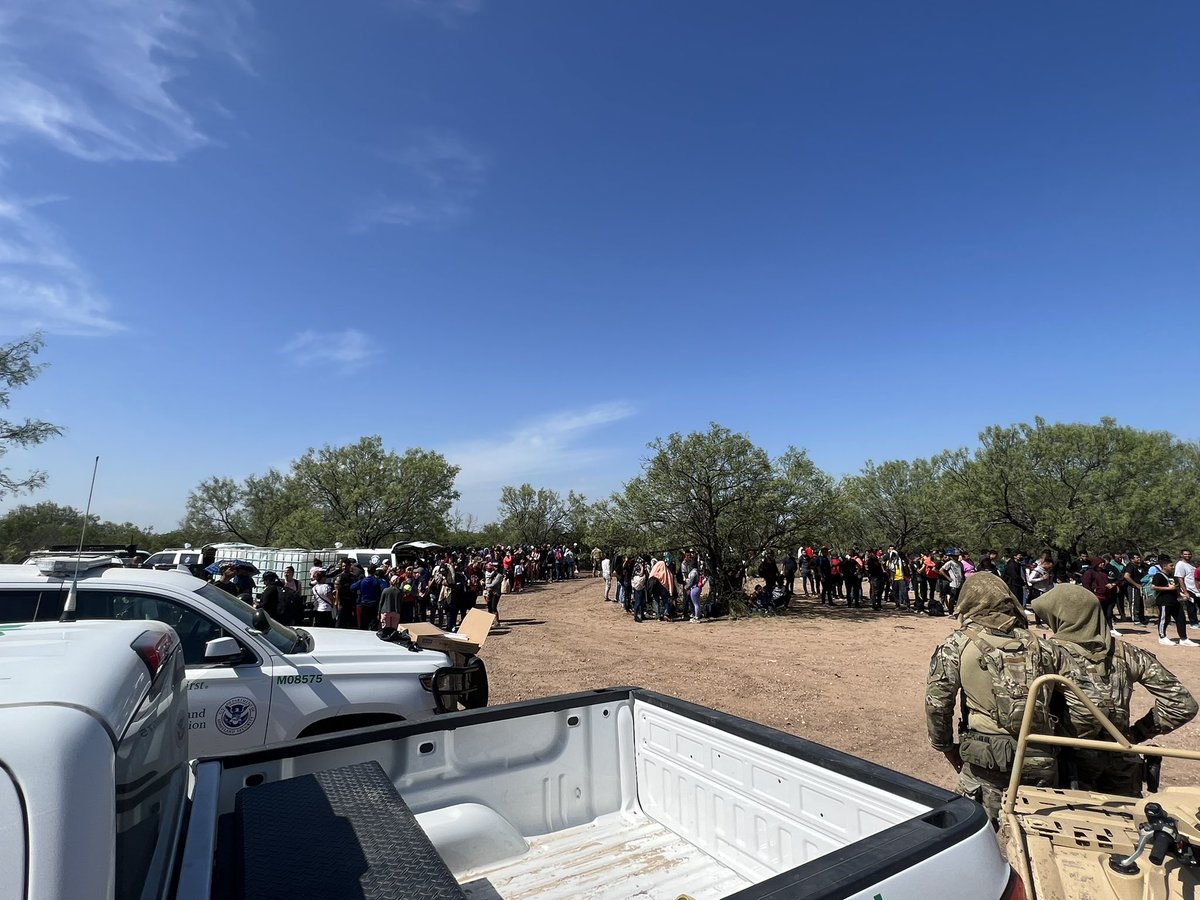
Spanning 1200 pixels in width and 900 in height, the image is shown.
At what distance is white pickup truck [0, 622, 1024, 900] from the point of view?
1021mm

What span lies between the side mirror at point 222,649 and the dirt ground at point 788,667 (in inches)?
201

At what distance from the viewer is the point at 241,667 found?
3.96m

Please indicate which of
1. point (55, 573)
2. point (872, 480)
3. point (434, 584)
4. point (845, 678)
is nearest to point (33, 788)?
point (55, 573)

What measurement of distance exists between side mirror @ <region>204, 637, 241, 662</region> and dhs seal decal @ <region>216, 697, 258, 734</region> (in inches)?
11.6

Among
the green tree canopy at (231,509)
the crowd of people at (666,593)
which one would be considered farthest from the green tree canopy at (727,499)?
the green tree canopy at (231,509)

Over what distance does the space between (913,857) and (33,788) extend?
182 cm

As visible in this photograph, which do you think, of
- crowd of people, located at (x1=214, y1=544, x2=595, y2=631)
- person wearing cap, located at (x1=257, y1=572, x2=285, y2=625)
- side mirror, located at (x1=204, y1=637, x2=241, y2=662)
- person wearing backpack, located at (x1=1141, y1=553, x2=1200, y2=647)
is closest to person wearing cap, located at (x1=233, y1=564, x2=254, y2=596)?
crowd of people, located at (x1=214, y1=544, x2=595, y2=631)

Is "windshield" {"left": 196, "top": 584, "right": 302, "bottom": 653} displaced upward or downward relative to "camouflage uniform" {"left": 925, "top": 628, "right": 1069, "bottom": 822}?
upward

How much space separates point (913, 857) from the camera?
5.21 ft

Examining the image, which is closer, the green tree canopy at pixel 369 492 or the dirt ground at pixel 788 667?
the dirt ground at pixel 788 667

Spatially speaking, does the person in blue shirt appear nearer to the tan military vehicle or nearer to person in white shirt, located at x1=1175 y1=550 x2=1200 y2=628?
the tan military vehicle

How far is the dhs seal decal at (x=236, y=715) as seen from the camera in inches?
150

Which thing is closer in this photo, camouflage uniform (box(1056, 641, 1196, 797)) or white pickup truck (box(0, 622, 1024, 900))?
white pickup truck (box(0, 622, 1024, 900))

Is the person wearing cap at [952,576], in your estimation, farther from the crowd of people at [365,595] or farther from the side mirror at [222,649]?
the side mirror at [222,649]
